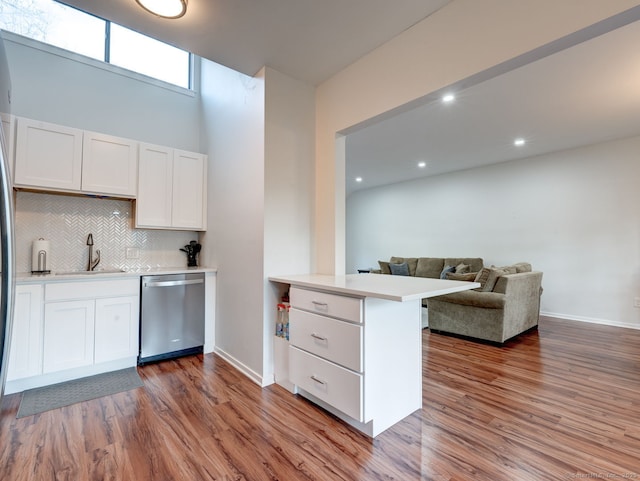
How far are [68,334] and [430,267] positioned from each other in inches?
218

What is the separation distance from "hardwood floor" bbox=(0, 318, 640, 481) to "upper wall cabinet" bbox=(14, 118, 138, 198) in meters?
1.69

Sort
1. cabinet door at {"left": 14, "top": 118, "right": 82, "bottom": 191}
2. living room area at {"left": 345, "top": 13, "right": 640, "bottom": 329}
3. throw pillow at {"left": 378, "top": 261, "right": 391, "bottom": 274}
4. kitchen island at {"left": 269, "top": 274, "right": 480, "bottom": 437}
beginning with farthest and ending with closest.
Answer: throw pillow at {"left": 378, "top": 261, "right": 391, "bottom": 274} < living room area at {"left": 345, "top": 13, "right": 640, "bottom": 329} < cabinet door at {"left": 14, "top": 118, "right": 82, "bottom": 191} < kitchen island at {"left": 269, "top": 274, "right": 480, "bottom": 437}

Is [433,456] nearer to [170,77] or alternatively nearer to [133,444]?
[133,444]

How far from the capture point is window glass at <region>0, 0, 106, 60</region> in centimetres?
276

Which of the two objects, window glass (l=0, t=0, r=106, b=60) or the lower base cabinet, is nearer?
the lower base cabinet

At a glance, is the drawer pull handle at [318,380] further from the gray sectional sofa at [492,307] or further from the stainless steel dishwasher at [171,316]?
the gray sectional sofa at [492,307]

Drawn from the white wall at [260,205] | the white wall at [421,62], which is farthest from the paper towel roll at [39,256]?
the white wall at [421,62]

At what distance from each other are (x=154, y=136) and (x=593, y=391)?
470 centimetres

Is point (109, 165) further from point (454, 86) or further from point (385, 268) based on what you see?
point (385, 268)

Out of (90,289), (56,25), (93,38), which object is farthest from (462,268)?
(56,25)

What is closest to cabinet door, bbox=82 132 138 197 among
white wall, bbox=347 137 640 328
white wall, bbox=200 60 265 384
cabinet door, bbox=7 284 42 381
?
white wall, bbox=200 60 265 384

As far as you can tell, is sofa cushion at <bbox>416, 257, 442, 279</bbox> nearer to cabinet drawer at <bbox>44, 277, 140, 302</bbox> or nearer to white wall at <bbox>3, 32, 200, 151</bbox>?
white wall at <bbox>3, 32, 200, 151</bbox>

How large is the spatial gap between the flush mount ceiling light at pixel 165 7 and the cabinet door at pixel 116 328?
7.18 feet

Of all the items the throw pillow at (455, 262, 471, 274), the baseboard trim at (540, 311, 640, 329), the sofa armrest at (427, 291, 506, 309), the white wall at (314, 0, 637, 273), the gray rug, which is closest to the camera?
the white wall at (314, 0, 637, 273)
